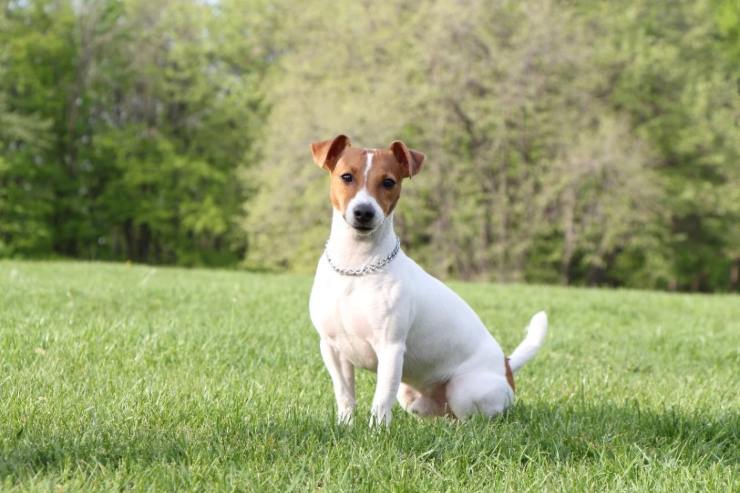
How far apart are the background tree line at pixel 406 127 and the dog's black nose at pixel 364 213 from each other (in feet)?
74.9

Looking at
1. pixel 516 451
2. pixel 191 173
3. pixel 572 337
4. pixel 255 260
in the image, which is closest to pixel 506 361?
pixel 516 451

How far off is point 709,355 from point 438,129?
66.3 ft

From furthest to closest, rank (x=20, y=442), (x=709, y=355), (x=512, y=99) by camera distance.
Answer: (x=512, y=99), (x=709, y=355), (x=20, y=442)

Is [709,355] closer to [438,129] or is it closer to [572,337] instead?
[572,337]

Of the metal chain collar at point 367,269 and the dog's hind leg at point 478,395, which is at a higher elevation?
the metal chain collar at point 367,269

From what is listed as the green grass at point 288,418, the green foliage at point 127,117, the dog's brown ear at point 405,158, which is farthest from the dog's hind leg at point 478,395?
the green foliage at point 127,117

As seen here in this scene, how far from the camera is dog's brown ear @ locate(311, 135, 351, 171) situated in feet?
13.4

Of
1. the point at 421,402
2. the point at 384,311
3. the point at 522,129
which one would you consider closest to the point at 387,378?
the point at 384,311

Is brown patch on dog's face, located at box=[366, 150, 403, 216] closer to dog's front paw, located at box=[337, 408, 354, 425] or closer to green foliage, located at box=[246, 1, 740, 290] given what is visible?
dog's front paw, located at box=[337, 408, 354, 425]

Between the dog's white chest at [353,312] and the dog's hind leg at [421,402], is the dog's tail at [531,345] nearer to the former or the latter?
the dog's hind leg at [421,402]

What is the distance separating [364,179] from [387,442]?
1.21 metres

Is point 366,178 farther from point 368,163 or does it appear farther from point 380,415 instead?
point 380,415

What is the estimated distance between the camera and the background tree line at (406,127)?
89.9 ft

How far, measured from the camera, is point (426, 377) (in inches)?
177
